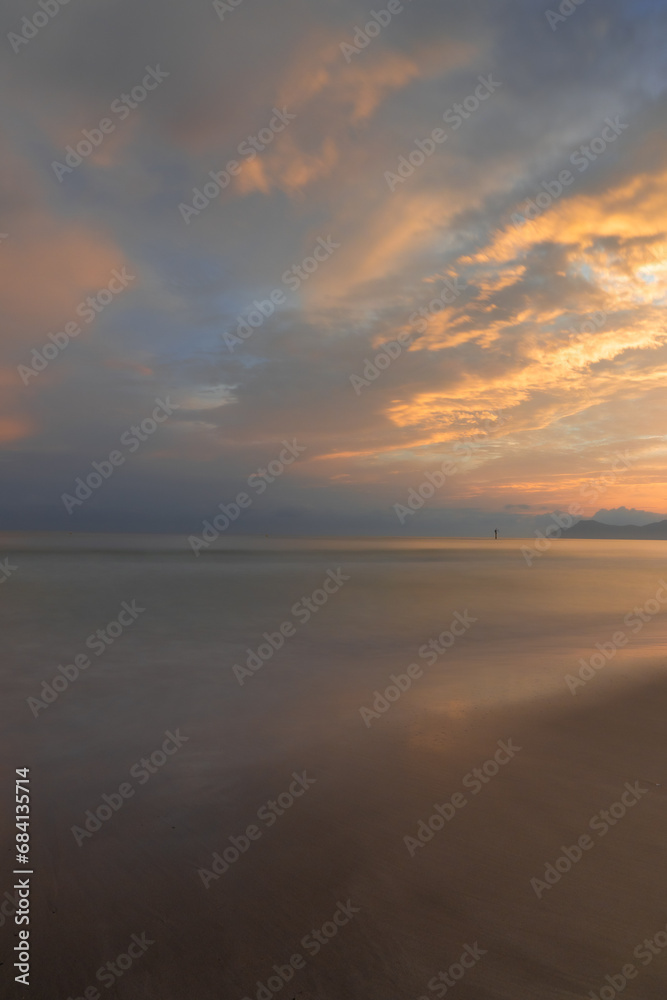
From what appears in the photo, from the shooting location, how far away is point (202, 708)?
31.7 ft

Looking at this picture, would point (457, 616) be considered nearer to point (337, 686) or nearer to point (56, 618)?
point (337, 686)

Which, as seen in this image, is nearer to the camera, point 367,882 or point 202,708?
point 367,882

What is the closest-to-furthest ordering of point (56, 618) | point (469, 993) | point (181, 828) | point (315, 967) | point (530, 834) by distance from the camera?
point (469, 993), point (315, 967), point (530, 834), point (181, 828), point (56, 618)

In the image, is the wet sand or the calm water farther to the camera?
the calm water

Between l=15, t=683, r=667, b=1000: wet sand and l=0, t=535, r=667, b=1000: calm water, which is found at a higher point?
l=15, t=683, r=667, b=1000: wet sand

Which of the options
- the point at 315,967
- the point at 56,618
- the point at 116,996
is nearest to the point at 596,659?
the point at 315,967

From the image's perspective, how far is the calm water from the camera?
14.7 ft

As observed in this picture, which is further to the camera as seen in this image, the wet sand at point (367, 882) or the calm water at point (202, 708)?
the calm water at point (202, 708)

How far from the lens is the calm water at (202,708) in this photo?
4.48 meters

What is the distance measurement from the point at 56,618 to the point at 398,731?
1710 cm

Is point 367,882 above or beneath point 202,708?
above

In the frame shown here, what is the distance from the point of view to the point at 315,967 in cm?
375

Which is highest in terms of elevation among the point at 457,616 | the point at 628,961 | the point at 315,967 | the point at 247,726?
the point at 628,961

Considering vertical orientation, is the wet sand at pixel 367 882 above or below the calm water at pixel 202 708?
above
